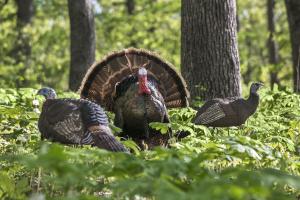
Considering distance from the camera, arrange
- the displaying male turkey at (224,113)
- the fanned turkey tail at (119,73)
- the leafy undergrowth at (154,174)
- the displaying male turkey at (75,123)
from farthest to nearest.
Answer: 1. the fanned turkey tail at (119,73)
2. the displaying male turkey at (224,113)
3. the displaying male turkey at (75,123)
4. the leafy undergrowth at (154,174)

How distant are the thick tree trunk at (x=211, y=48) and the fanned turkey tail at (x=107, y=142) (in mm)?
4146

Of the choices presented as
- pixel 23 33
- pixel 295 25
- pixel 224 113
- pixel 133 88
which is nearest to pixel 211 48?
pixel 224 113

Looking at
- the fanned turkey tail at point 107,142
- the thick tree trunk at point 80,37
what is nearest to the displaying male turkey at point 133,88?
the fanned turkey tail at point 107,142

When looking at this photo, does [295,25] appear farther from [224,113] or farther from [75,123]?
[75,123]

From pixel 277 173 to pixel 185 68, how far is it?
6.00m

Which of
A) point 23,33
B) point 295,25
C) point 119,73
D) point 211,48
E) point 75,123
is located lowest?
point 75,123

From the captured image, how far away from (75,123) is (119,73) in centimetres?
216

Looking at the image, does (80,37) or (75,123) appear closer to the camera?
(75,123)

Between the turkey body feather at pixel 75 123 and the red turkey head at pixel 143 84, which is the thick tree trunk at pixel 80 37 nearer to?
the red turkey head at pixel 143 84

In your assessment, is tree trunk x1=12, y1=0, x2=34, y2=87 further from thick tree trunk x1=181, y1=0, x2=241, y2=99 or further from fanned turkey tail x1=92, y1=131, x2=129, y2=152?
fanned turkey tail x1=92, y1=131, x2=129, y2=152

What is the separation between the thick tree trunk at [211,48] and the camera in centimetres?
867

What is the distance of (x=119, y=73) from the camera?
279 inches

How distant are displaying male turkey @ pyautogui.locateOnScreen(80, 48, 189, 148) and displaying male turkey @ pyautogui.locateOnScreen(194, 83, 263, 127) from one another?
491 mm

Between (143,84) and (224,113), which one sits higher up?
(143,84)
